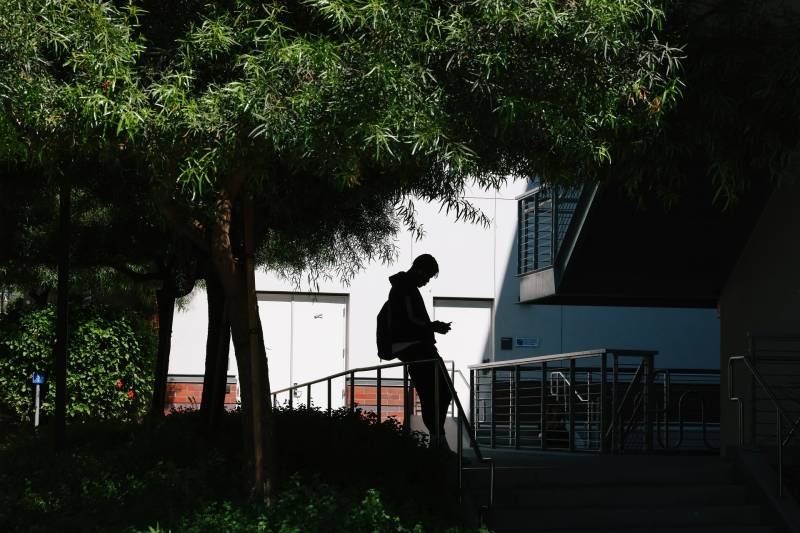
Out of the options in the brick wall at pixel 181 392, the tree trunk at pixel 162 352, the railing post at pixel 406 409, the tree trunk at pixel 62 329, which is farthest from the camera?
the brick wall at pixel 181 392

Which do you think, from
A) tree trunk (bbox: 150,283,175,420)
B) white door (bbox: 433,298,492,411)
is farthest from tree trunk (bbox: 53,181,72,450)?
white door (bbox: 433,298,492,411)

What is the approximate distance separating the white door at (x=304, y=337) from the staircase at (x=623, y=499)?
13564 millimetres

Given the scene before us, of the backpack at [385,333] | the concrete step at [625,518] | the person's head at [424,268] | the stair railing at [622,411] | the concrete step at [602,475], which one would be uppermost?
the person's head at [424,268]

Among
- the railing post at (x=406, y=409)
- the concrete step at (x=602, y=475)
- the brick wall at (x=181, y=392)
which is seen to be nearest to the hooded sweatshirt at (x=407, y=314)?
the railing post at (x=406, y=409)

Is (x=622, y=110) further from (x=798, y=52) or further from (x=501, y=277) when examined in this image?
(x=501, y=277)

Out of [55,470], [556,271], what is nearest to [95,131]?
[55,470]

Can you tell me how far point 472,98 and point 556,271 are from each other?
6216 millimetres

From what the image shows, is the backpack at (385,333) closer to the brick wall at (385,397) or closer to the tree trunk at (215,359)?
the tree trunk at (215,359)

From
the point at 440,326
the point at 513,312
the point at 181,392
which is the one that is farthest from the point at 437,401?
the point at 513,312

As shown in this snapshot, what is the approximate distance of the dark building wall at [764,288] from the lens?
1127 centimetres

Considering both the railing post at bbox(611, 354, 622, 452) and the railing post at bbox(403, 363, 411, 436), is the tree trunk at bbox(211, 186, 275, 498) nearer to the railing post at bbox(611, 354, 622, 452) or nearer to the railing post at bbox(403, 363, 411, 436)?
the railing post at bbox(403, 363, 411, 436)

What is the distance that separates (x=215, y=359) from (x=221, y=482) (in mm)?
Result: 2406

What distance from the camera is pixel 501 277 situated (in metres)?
24.0

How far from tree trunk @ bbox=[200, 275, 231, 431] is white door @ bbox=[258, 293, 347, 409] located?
11.3 m
